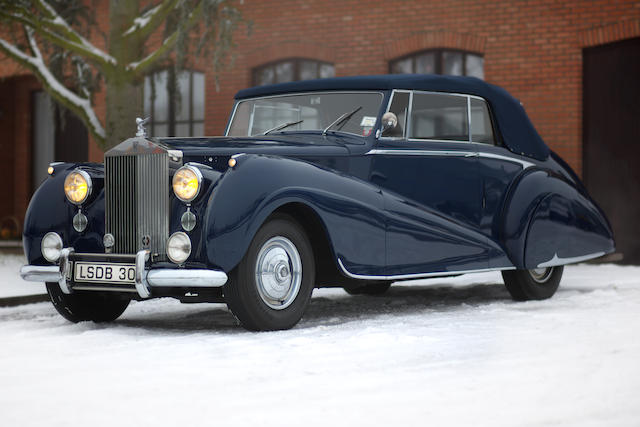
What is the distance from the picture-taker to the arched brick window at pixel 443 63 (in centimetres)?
1419

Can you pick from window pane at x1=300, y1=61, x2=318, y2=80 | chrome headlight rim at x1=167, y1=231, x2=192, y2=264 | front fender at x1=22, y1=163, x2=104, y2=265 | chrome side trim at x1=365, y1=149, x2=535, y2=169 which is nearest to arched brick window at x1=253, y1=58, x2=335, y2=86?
window pane at x1=300, y1=61, x2=318, y2=80

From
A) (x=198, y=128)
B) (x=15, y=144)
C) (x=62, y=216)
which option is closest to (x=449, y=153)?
(x=62, y=216)

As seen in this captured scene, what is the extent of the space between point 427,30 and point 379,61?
0.89m

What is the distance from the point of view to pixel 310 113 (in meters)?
7.45

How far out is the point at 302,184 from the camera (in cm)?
618

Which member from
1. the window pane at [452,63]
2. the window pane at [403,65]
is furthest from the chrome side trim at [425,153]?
the window pane at [403,65]

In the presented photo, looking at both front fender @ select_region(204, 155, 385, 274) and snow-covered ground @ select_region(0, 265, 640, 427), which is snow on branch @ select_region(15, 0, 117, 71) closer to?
snow-covered ground @ select_region(0, 265, 640, 427)

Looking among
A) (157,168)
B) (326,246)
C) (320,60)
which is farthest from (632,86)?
(157,168)

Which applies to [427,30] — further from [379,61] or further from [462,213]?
[462,213]

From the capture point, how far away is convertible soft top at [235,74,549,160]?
24.2ft

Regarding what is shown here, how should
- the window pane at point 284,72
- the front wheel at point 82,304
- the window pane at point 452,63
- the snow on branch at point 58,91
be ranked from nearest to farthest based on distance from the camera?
1. the front wheel at point 82,304
2. the snow on branch at point 58,91
3. the window pane at point 452,63
4. the window pane at point 284,72

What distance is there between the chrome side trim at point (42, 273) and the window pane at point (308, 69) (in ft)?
30.7

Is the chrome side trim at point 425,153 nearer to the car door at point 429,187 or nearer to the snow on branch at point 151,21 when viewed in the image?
the car door at point 429,187

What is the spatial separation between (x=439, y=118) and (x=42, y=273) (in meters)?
3.47
